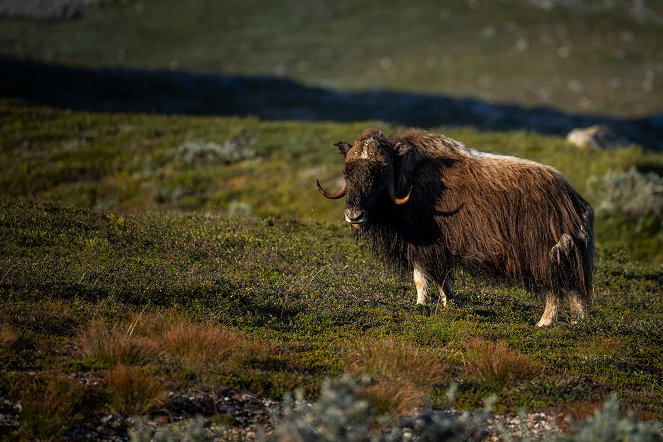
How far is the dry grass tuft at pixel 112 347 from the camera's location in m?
7.69

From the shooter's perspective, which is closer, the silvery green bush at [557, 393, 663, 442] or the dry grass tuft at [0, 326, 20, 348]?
the silvery green bush at [557, 393, 663, 442]

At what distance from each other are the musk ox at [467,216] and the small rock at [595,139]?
15.0 meters

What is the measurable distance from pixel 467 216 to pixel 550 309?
5.66 ft

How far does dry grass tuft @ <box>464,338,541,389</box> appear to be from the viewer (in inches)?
323

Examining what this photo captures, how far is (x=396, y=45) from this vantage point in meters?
69.5

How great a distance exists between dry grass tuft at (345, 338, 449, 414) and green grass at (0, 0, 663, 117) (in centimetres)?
4571

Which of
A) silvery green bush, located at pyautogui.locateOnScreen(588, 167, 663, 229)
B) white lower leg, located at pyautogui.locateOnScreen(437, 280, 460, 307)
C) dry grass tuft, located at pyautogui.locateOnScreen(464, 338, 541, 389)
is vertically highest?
silvery green bush, located at pyautogui.locateOnScreen(588, 167, 663, 229)

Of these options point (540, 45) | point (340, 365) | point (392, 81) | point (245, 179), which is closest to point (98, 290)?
point (340, 365)

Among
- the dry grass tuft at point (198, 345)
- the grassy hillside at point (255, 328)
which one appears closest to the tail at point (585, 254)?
the grassy hillside at point (255, 328)

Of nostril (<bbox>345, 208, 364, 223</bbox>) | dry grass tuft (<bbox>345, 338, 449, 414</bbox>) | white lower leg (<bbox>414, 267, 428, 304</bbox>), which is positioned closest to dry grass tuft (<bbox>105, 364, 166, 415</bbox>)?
dry grass tuft (<bbox>345, 338, 449, 414</bbox>)

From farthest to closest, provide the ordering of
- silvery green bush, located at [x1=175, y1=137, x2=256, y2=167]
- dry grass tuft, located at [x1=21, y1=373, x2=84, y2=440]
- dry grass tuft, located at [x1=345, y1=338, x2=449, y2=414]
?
silvery green bush, located at [x1=175, y1=137, x2=256, y2=167]
dry grass tuft, located at [x1=345, y1=338, x2=449, y2=414]
dry grass tuft, located at [x1=21, y1=373, x2=84, y2=440]

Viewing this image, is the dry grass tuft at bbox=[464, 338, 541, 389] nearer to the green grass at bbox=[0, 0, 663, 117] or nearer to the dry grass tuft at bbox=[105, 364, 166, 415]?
the dry grass tuft at bbox=[105, 364, 166, 415]

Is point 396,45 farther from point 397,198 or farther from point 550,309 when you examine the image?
point 550,309

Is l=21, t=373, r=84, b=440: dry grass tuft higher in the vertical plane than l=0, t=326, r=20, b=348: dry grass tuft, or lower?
lower
